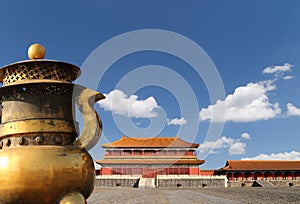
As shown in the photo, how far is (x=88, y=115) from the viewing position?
213 centimetres

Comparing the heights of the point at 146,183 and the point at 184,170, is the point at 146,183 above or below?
below

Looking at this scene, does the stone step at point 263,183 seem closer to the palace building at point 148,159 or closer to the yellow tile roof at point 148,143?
the palace building at point 148,159

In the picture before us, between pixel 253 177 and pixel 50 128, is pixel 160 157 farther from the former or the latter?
pixel 50 128

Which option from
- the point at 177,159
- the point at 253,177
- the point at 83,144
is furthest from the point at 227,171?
the point at 83,144

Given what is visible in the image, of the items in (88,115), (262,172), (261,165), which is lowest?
(262,172)

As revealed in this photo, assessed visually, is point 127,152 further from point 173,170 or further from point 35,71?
point 35,71

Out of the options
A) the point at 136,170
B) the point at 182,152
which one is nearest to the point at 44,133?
the point at 136,170

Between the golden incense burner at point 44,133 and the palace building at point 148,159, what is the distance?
31555mm

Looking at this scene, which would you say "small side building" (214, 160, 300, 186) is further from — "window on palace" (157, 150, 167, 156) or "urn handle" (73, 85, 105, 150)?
"urn handle" (73, 85, 105, 150)

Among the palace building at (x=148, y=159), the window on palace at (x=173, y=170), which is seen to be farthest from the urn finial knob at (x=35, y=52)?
the window on palace at (x=173, y=170)

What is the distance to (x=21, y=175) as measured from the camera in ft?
6.01

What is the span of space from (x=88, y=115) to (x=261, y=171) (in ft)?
121

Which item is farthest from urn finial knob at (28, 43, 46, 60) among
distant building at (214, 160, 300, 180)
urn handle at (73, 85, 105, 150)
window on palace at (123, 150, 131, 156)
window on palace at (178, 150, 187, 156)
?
distant building at (214, 160, 300, 180)

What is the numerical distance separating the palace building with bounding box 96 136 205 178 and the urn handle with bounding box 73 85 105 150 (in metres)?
31.6
